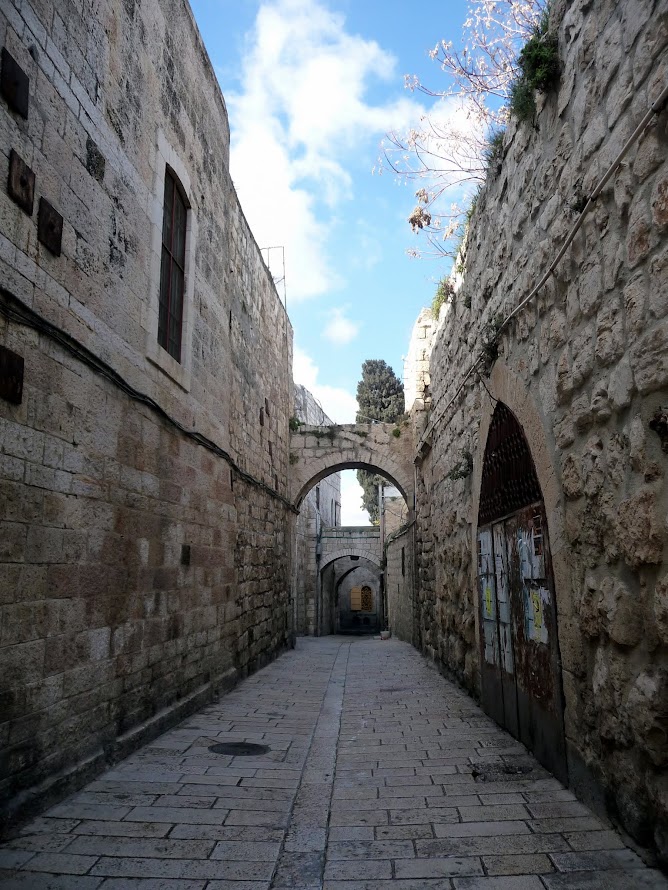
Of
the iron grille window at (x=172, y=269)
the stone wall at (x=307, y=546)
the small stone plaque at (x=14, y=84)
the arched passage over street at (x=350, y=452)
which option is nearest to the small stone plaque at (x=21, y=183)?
the small stone plaque at (x=14, y=84)

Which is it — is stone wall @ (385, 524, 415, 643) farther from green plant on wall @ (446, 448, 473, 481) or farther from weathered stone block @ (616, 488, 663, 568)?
weathered stone block @ (616, 488, 663, 568)

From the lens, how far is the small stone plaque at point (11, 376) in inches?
119

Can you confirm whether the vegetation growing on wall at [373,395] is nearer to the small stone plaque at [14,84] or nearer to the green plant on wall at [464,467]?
the green plant on wall at [464,467]

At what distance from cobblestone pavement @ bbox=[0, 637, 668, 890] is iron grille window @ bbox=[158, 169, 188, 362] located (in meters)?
3.29

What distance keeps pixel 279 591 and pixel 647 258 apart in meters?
8.86

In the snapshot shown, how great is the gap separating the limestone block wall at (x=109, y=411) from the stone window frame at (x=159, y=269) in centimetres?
3

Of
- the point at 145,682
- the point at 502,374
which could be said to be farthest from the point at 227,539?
the point at 502,374

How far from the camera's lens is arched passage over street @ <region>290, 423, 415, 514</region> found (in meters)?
13.1

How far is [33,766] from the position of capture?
3148 millimetres

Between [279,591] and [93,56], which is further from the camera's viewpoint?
[279,591]

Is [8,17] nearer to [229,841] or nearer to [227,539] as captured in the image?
[229,841]

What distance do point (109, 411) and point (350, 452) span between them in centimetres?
932

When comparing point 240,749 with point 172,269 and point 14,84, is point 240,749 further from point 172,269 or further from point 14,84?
point 14,84

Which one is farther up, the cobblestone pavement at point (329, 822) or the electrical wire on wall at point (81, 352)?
the electrical wire on wall at point (81, 352)
